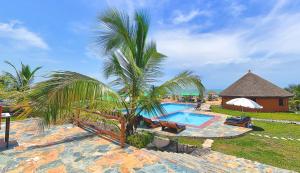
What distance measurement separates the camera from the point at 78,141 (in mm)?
6797

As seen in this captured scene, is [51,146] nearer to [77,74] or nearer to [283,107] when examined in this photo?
[77,74]

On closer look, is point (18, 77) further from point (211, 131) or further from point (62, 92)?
point (211, 131)

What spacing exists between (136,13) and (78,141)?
4801mm

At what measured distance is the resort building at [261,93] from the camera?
937 inches

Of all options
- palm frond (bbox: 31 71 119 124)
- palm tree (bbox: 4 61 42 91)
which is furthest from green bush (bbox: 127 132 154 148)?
palm tree (bbox: 4 61 42 91)

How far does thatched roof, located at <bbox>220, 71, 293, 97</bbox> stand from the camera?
24078mm

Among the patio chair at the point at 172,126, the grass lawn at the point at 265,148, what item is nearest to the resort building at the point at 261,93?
the grass lawn at the point at 265,148

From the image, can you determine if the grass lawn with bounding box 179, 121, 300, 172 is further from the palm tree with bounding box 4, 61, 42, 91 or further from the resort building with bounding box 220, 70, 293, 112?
the resort building with bounding box 220, 70, 293, 112

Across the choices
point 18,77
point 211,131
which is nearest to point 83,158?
point 211,131

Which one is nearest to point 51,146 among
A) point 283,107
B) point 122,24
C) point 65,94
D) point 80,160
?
point 80,160

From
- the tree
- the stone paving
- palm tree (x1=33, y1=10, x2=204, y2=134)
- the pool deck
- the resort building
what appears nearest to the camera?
the stone paving

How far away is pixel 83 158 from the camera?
5.21 m

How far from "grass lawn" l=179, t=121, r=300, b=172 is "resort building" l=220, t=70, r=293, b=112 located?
38.1 feet

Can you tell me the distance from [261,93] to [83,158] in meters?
23.9
